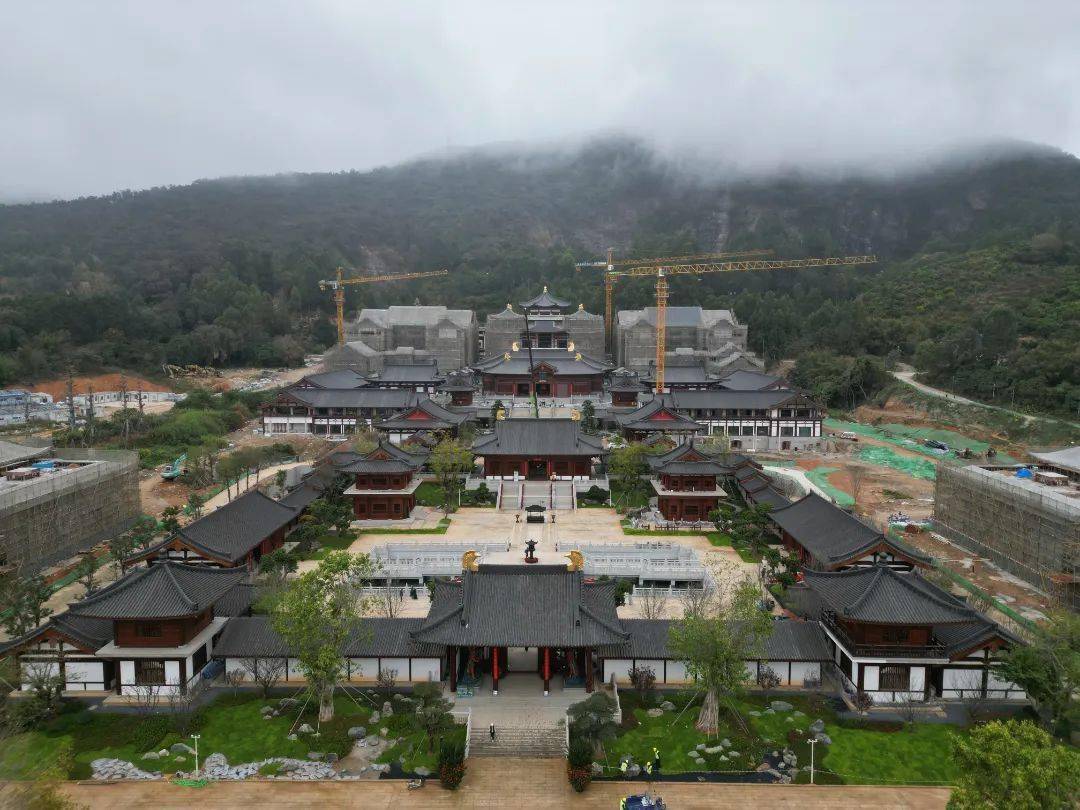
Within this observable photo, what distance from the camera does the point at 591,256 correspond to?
155875 millimetres

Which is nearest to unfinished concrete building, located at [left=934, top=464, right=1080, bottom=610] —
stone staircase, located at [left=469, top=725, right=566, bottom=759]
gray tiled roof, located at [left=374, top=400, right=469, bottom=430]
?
stone staircase, located at [left=469, top=725, right=566, bottom=759]

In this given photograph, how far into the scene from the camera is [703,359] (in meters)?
85.2

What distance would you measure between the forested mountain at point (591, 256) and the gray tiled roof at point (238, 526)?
54098 mm

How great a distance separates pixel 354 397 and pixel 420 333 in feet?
95.9

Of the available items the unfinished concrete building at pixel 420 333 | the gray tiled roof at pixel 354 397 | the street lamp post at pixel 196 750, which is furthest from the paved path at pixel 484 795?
the unfinished concrete building at pixel 420 333

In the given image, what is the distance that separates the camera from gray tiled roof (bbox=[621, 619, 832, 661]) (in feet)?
83.4

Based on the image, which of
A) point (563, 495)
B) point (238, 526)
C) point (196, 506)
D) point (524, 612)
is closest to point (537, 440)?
point (563, 495)

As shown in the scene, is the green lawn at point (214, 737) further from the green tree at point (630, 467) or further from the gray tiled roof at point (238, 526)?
the green tree at point (630, 467)

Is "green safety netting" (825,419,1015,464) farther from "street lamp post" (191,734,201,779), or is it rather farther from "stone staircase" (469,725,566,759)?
"street lamp post" (191,734,201,779)

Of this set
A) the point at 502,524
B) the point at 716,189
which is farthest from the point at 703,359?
the point at 716,189

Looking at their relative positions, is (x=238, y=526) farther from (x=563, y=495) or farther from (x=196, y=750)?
(x=563, y=495)

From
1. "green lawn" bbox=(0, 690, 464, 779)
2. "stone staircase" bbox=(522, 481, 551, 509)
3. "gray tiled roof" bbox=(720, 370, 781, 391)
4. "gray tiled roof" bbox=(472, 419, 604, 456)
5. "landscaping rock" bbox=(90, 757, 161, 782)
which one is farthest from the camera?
"gray tiled roof" bbox=(720, 370, 781, 391)

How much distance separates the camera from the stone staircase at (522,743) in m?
21.9

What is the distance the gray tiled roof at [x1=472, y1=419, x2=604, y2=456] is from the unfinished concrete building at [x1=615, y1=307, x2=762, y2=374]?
34.4 metres
